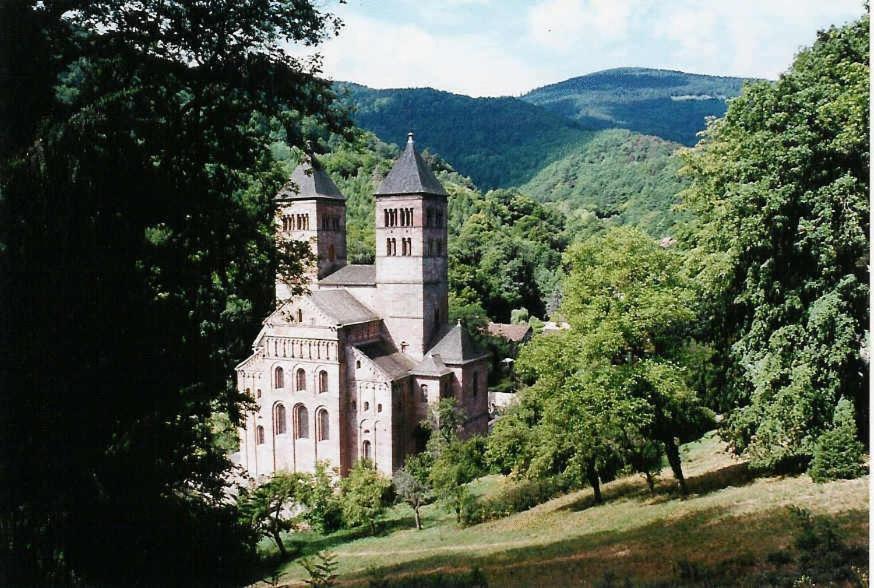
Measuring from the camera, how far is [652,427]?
19.9 metres

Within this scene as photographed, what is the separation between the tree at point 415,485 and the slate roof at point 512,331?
31.7 meters

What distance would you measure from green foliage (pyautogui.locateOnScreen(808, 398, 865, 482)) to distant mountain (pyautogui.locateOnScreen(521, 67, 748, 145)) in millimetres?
78543

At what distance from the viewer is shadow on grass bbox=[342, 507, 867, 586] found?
12266 mm

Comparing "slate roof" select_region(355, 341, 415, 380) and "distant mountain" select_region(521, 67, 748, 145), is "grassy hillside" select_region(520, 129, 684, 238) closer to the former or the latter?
"distant mountain" select_region(521, 67, 748, 145)

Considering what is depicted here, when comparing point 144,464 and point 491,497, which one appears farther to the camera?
point 491,497

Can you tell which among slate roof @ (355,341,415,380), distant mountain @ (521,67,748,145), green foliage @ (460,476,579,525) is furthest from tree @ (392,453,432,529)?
distant mountain @ (521,67,748,145)

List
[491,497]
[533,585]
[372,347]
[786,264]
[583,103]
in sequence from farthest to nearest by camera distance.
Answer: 1. [583,103]
2. [372,347]
3. [491,497]
4. [786,264]
5. [533,585]

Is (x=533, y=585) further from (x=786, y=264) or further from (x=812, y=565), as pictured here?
(x=786, y=264)

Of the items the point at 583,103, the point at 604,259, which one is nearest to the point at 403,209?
the point at 604,259

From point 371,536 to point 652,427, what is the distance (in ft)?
47.7

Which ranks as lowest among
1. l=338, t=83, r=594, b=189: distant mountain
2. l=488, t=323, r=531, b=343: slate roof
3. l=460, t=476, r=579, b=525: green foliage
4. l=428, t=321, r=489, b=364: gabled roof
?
l=460, t=476, r=579, b=525: green foliage

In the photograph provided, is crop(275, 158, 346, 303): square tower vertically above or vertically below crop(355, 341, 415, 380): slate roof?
above

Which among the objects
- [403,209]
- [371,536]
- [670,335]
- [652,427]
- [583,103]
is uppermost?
[583,103]

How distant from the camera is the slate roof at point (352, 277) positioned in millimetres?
45656
